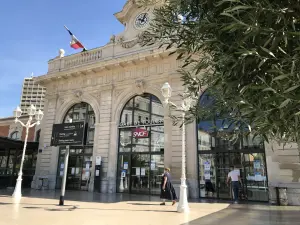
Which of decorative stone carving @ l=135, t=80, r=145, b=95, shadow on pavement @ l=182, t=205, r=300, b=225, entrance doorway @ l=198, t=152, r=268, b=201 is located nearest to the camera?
shadow on pavement @ l=182, t=205, r=300, b=225

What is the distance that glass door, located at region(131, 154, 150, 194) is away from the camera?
1441 cm

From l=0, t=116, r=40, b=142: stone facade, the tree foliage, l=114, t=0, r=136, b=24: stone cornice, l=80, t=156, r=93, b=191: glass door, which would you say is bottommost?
l=80, t=156, r=93, b=191: glass door

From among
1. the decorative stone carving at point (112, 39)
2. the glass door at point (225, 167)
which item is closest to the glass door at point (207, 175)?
the glass door at point (225, 167)

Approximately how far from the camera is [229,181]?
12.1m

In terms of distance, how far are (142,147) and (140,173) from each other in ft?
5.06

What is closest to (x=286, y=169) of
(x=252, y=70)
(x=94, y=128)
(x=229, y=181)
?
(x=229, y=181)

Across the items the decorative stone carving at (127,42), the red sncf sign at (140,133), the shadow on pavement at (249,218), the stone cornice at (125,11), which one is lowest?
the shadow on pavement at (249,218)

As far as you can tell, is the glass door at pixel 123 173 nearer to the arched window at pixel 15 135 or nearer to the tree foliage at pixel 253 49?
the tree foliage at pixel 253 49

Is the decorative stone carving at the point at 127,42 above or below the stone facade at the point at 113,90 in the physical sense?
Answer: above

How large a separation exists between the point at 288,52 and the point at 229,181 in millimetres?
10846

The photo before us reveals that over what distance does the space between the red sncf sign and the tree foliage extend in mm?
11680

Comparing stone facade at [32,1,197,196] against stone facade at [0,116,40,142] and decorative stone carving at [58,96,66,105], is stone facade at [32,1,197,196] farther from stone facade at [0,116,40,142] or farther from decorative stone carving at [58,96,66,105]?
stone facade at [0,116,40,142]

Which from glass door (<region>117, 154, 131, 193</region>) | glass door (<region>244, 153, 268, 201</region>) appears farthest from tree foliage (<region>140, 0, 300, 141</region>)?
glass door (<region>117, 154, 131, 193</region>)

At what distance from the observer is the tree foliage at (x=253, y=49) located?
2043 millimetres
